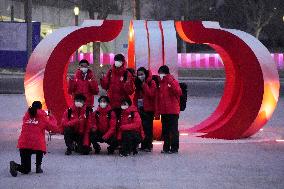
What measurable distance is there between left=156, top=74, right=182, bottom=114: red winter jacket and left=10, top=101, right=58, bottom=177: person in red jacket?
2.93 meters

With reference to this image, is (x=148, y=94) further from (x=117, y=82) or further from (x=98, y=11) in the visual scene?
(x=98, y=11)

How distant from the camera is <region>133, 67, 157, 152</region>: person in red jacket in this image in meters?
14.1

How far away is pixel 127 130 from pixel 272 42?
195 ft

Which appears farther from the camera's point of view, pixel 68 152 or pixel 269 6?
pixel 269 6

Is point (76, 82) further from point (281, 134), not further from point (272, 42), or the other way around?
point (272, 42)

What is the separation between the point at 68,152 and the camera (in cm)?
1345

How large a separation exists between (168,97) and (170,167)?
224 cm

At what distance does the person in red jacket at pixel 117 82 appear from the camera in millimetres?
14312

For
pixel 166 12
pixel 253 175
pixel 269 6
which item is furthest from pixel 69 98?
pixel 166 12

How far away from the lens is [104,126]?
13.8 m

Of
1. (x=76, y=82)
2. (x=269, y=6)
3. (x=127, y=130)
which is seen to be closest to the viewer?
(x=127, y=130)

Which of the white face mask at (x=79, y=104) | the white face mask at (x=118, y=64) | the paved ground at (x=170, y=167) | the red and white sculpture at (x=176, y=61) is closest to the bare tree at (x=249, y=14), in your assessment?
the red and white sculpture at (x=176, y=61)

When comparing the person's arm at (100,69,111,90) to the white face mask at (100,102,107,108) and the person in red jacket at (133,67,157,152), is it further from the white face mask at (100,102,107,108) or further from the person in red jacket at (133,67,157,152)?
the white face mask at (100,102,107,108)

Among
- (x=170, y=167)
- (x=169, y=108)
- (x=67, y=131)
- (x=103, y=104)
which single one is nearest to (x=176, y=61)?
(x=169, y=108)
